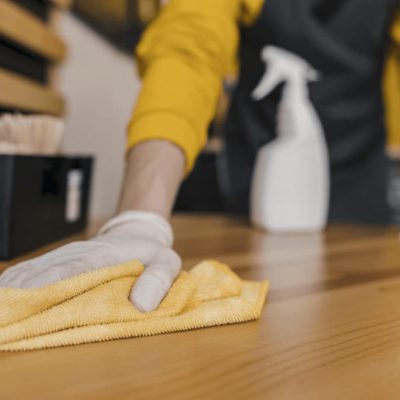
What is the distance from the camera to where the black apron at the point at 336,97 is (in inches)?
54.0

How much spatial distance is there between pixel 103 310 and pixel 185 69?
673 millimetres

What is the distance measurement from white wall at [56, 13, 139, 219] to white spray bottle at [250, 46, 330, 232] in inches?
21.0

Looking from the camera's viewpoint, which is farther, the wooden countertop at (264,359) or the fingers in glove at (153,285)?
the fingers in glove at (153,285)

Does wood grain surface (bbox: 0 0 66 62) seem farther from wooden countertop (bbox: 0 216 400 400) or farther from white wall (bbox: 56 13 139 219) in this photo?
wooden countertop (bbox: 0 216 400 400)

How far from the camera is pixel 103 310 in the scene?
1.59 feet

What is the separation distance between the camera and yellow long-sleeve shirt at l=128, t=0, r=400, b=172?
966 millimetres

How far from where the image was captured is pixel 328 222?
1.48 m

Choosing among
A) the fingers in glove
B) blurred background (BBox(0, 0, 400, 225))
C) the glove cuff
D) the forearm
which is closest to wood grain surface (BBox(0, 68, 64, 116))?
blurred background (BBox(0, 0, 400, 225))

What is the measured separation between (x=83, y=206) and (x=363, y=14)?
0.78 metres

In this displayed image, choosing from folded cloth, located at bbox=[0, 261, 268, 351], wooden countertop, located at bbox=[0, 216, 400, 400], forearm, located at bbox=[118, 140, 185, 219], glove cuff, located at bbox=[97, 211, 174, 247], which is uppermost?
forearm, located at bbox=[118, 140, 185, 219]

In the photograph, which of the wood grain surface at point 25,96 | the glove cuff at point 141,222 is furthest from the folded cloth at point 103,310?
the wood grain surface at point 25,96

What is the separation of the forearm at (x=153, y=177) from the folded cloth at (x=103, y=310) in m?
0.25

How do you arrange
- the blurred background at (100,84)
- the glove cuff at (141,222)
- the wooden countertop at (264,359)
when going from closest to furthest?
the wooden countertop at (264,359)
the glove cuff at (141,222)
the blurred background at (100,84)

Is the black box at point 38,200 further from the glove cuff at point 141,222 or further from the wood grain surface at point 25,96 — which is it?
the wood grain surface at point 25,96
